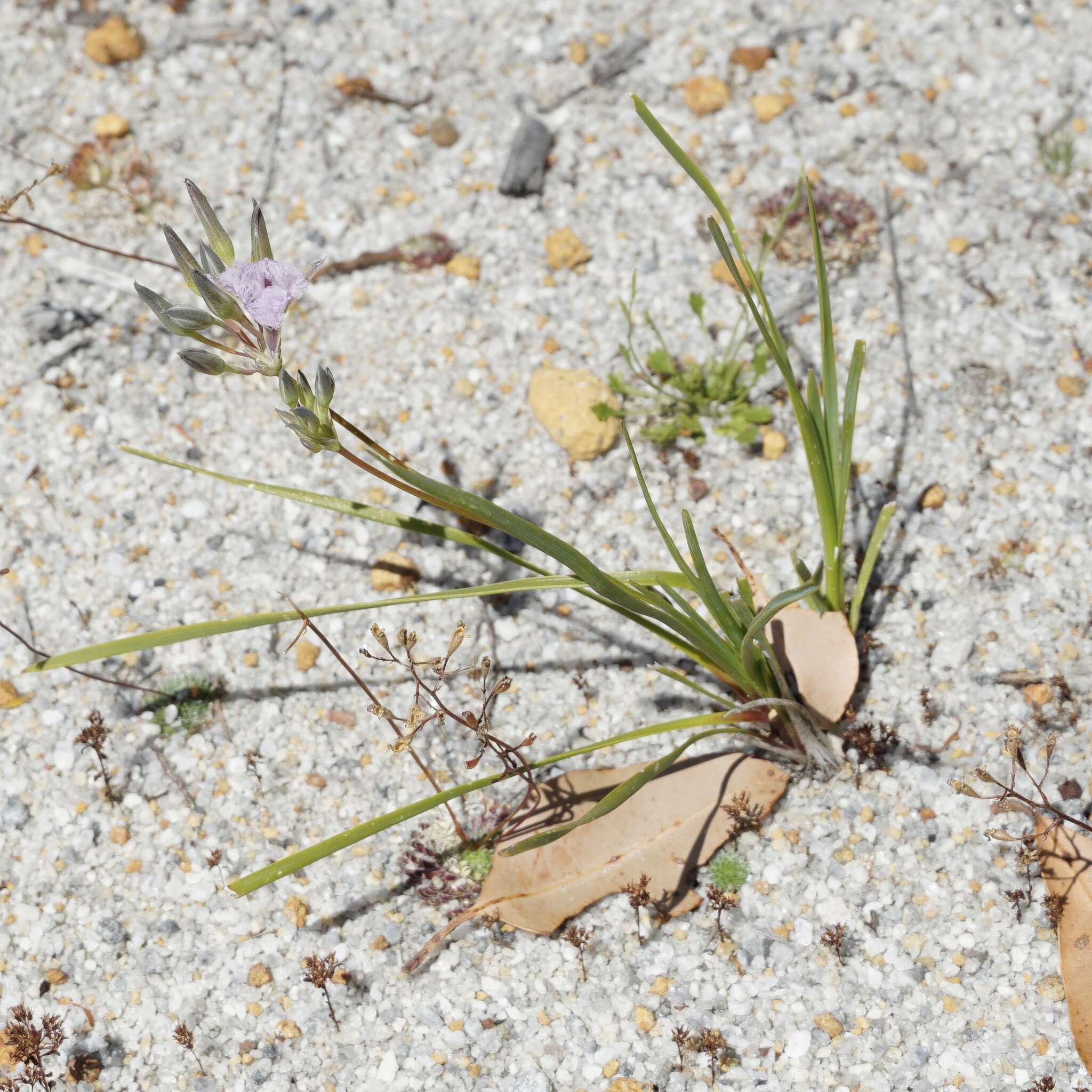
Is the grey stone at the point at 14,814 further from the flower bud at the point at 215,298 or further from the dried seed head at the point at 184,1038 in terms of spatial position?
the flower bud at the point at 215,298

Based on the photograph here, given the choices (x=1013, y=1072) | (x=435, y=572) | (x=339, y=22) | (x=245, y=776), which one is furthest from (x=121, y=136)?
(x=1013, y=1072)

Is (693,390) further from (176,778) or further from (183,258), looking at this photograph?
(176,778)

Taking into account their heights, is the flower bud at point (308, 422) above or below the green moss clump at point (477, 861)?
above

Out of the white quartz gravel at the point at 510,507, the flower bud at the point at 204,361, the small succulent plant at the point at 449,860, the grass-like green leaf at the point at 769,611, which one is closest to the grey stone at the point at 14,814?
the white quartz gravel at the point at 510,507

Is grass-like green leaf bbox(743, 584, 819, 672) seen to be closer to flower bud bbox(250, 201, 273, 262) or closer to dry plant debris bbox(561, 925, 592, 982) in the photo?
dry plant debris bbox(561, 925, 592, 982)

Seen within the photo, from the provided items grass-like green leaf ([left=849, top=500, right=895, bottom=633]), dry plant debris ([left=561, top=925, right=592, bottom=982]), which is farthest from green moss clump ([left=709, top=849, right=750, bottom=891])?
grass-like green leaf ([left=849, top=500, right=895, bottom=633])

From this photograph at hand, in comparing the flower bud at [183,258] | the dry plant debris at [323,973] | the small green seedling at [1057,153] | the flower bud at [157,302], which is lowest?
the dry plant debris at [323,973]
